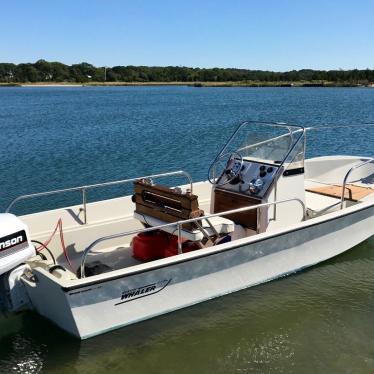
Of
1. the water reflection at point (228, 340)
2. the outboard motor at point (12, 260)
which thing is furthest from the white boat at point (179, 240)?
the water reflection at point (228, 340)

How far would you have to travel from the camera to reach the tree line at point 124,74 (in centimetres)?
12475

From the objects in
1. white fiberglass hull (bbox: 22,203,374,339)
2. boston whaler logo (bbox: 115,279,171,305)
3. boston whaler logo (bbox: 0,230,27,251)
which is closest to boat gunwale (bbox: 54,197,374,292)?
white fiberglass hull (bbox: 22,203,374,339)

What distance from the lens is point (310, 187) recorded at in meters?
8.86

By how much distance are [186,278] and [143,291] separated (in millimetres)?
579

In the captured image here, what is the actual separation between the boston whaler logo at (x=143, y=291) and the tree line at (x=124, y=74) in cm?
12046

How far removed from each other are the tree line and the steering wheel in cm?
11806

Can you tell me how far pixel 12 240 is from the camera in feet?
16.4

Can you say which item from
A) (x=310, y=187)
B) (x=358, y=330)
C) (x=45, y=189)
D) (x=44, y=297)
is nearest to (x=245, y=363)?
(x=358, y=330)

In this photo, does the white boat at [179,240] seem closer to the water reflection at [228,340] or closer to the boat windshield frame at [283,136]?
the boat windshield frame at [283,136]

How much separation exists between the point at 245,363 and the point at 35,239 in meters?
3.06

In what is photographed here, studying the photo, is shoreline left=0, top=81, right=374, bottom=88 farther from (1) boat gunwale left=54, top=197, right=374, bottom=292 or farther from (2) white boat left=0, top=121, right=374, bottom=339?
(1) boat gunwale left=54, top=197, right=374, bottom=292

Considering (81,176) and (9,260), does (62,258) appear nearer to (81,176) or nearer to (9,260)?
(9,260)

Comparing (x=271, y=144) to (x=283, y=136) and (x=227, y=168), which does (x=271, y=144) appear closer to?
(x=283, y=136)

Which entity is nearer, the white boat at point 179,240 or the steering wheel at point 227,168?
the white boat at point 179,240
